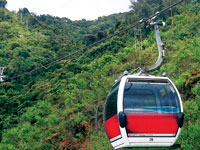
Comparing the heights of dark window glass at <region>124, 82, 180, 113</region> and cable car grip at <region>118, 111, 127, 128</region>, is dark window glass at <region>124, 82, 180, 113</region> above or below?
above

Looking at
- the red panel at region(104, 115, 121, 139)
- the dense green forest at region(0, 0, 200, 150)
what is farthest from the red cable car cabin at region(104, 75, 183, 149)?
the dense green forest at region(0, 0, 200, 150)

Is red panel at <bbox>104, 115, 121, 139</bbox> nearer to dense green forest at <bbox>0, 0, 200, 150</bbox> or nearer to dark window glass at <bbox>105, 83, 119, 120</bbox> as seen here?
dark window glass at <bbox>105, 83, 119, 120</bbox>

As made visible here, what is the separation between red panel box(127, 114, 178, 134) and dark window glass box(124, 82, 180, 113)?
0.38ft

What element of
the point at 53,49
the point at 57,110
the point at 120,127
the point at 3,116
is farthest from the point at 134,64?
the point at 53,49

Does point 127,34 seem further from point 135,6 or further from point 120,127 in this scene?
point 120,127

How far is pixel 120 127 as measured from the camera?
5.80m

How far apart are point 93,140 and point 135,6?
105 ft

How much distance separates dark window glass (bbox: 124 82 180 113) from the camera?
5.93 meters

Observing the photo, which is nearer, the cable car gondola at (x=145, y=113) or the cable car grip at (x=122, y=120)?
the cable car grip at (x=122, y=120)

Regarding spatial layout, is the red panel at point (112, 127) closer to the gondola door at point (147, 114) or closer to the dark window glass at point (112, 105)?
the dark window glass at point (112, 105)

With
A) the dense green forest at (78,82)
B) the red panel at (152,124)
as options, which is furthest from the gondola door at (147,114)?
the dense green forest at (78,82)

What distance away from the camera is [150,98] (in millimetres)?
6102

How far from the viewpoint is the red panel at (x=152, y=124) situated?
229 inches

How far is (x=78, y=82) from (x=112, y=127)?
1761 centimetres
